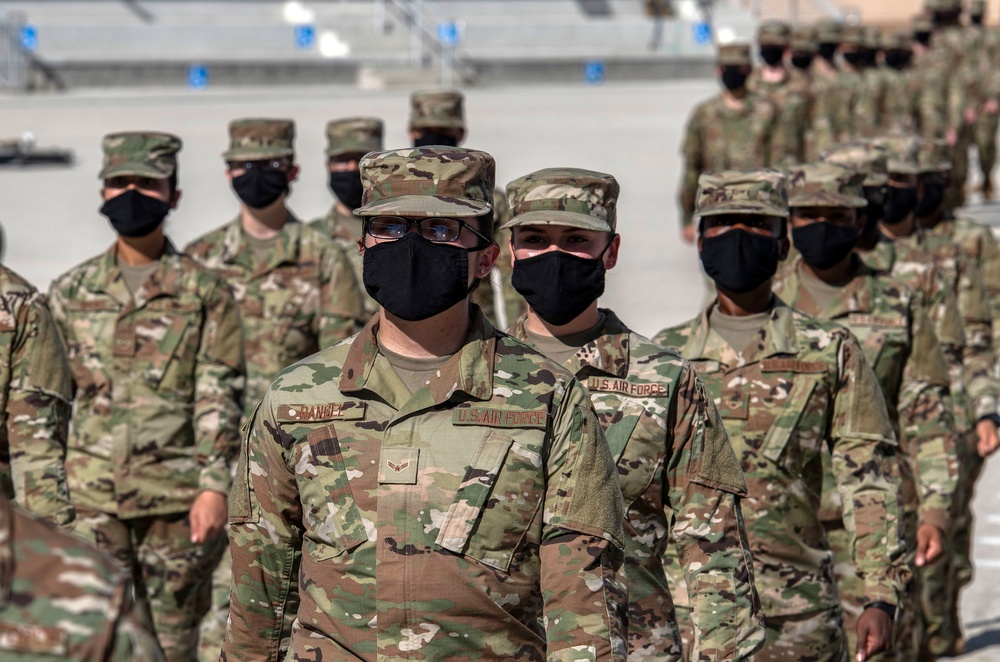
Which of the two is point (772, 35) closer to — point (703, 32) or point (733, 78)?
point (733, 78)

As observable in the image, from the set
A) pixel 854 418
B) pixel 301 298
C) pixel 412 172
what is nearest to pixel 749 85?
pixel 301 298

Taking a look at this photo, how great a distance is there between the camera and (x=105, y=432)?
6820 mm

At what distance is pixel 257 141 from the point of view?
8.41 meters

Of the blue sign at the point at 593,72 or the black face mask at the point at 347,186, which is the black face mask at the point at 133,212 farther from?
the blue sign at the point at 593,72

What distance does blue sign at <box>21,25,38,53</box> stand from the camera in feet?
95.0

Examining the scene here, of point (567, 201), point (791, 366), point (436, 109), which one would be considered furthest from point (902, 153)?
point (567, 201)

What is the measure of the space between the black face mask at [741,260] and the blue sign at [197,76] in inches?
1006

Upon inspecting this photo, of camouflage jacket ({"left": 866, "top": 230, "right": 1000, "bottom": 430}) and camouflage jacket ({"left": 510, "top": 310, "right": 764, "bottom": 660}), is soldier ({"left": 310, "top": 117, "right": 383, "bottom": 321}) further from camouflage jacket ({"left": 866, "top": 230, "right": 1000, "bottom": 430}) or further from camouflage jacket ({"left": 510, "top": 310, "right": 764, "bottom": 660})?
camouflage jacket ({"left": 510, "top": 310, "right": 764, "bottom": 660})

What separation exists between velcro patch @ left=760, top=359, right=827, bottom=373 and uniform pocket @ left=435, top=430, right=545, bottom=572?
1.95 metres

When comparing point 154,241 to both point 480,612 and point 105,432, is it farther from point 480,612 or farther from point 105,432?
point 480,612

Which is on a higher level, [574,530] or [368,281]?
[368,281]

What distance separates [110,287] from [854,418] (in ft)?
9.93

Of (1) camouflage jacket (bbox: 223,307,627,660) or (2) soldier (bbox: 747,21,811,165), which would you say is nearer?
(1) camouflage jacket (bbox: 223,307,627,660)

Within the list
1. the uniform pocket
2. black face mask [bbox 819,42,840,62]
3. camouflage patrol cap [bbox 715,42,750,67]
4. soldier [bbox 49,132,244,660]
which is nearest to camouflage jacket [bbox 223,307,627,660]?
the uniform pocket
